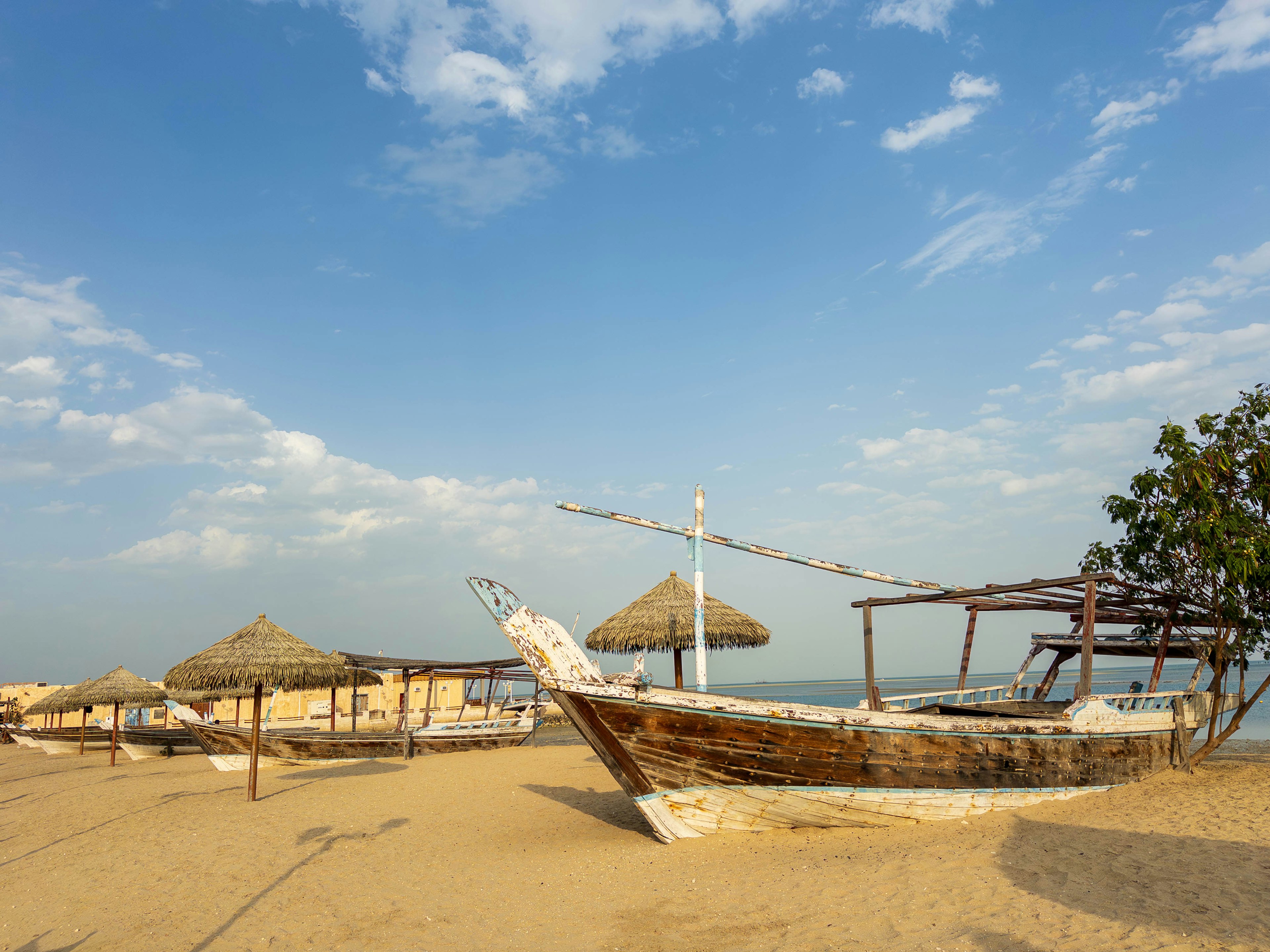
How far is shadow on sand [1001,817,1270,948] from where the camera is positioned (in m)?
4.87

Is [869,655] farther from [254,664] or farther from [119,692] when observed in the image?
[119,692]

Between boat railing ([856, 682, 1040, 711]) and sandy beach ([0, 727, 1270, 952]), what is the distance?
2.74 metres

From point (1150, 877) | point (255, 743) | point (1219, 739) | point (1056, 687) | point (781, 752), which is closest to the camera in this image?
point (1150, 877)

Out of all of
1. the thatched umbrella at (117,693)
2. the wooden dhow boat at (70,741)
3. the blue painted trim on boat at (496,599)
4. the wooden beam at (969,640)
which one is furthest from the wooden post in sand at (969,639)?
the wooden dhow boat at (70,741)

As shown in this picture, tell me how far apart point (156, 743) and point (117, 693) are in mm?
4363

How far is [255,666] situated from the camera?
1224 cm

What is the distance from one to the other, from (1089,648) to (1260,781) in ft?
10.8

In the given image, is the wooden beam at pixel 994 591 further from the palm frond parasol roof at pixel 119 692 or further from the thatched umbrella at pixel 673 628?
the palm frond parasol roof at pixel 119 692

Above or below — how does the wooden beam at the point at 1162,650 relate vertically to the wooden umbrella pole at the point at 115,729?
above

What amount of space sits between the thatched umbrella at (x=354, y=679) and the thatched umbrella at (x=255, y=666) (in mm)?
2548

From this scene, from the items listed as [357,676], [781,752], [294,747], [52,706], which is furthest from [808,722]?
[52,706]

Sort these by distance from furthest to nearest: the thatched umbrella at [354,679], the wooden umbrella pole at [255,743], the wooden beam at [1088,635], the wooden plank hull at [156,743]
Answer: the wooden plank hull at [156,743]
the thatched umbrella at [354,679]
the wooden umbrella pole at [255,743]
the wooden beam at [1088,635]

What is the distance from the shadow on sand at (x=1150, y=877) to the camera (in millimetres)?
4871

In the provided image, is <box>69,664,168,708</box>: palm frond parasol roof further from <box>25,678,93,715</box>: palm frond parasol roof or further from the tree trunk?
the tree trunk
